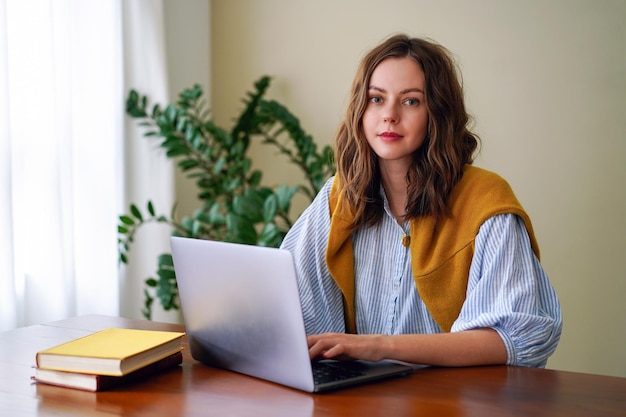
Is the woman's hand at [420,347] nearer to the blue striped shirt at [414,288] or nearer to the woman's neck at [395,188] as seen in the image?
the blue striped shirt at [414,288]

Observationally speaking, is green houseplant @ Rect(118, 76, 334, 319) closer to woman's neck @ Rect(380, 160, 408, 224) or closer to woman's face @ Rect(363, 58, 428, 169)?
woman's neck @ Rect(380, 160, 408, 224)

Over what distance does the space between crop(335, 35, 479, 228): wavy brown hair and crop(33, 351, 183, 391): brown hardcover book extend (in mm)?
683

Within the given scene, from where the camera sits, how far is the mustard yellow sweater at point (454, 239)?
1.77 meters

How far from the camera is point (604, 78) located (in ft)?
10.3

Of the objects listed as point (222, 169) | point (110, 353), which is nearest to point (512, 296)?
point (110, 353)

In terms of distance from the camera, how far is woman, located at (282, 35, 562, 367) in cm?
170

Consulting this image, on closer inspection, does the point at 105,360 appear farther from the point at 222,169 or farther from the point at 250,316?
the point at 222,169

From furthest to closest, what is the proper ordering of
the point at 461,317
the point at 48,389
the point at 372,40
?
the point at 372,40
the point at 461,317
the point at 48,389

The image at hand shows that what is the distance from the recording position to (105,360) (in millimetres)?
1386

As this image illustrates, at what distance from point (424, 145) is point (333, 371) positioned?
708 mm

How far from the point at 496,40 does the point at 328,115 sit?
0.87m

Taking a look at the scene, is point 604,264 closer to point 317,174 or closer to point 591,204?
point 591,204

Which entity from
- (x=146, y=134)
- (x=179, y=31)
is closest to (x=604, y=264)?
(x=146, y=134)

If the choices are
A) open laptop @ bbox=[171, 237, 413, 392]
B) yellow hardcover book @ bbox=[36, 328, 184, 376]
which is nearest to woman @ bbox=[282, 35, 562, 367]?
open laptop @ bbox=[171, 237, 413, 392]
